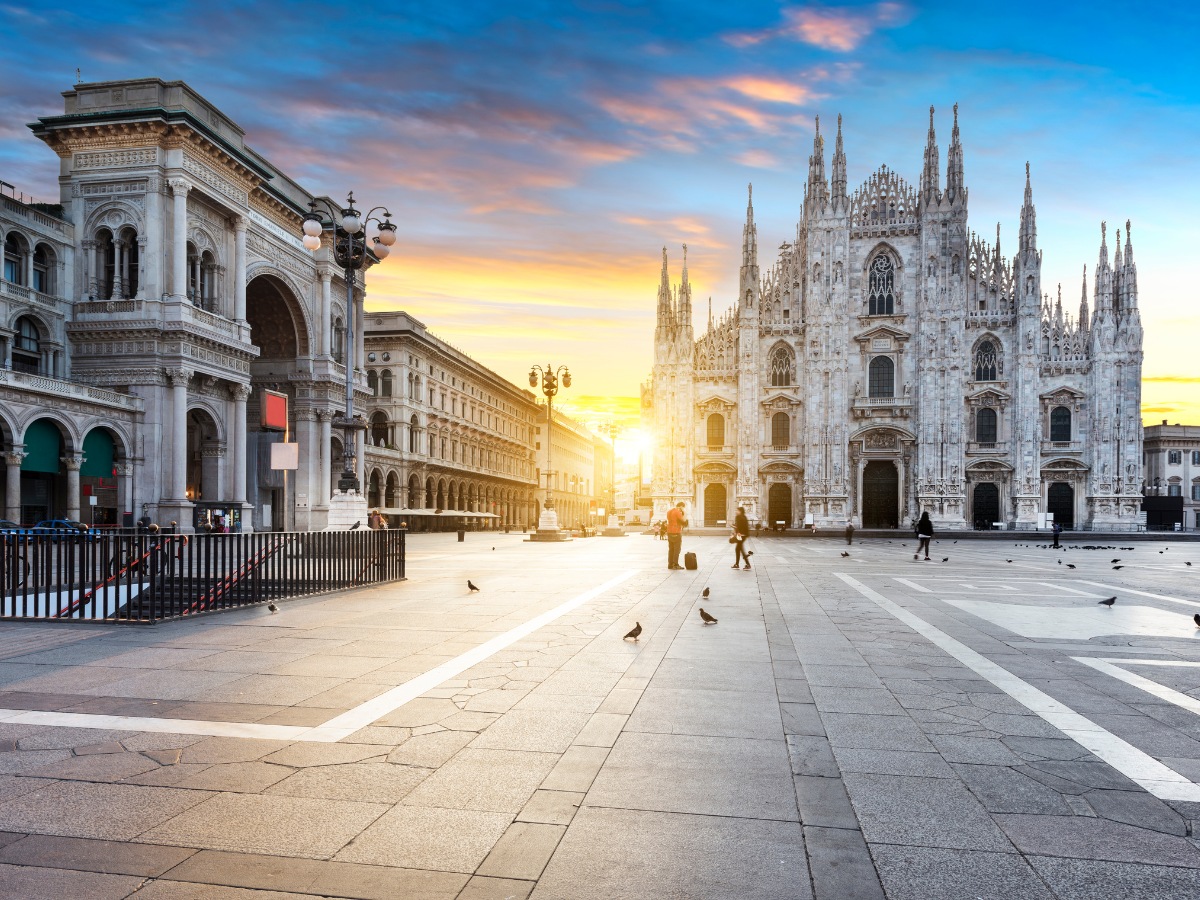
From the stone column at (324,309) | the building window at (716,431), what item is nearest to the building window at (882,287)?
the building window at (716,431)

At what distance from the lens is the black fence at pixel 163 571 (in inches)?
410

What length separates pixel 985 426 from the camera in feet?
186

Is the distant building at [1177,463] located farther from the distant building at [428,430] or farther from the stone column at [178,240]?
the stone column at [178,240]

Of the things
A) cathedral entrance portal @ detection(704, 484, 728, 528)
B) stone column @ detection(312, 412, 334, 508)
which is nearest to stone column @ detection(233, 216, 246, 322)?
stone column @ detection(312, 412, 334, 508)

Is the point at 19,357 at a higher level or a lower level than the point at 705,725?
higher

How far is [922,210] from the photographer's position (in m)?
56.6

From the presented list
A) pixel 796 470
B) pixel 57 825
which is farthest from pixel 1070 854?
pixel 796 470

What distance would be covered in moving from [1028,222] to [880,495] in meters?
21.0

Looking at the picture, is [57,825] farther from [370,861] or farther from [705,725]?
[705,725]

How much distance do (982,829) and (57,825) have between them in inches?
173

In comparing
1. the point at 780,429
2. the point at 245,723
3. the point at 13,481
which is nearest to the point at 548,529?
the point at 13,481

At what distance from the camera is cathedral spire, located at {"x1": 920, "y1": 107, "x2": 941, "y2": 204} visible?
184 feet

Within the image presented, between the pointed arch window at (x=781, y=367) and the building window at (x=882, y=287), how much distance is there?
663cm

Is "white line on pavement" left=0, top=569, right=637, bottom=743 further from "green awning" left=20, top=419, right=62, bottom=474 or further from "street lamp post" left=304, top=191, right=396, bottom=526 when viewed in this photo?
"green awning" left=20, top=419, right=62, bottom=474
